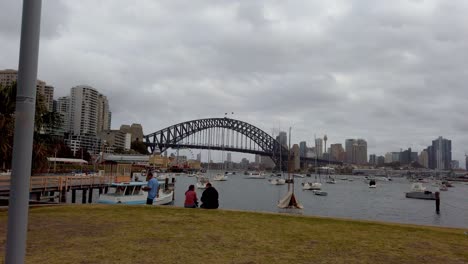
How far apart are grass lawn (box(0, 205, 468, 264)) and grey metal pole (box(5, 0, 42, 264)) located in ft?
15.0

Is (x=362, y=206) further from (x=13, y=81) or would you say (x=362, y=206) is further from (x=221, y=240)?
(x=221, y=240)

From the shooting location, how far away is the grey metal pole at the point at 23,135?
393 centimetres

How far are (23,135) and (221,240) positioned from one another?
7.47m

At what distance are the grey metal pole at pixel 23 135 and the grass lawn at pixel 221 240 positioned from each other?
15.0ft

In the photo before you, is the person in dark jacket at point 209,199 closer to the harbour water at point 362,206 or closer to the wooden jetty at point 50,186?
the wooden jetty at point 50,186

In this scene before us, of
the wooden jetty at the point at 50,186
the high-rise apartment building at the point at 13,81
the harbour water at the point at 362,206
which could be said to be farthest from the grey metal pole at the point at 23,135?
the harbour water at the point at 362,206

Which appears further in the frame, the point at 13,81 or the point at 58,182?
the point at 58,182

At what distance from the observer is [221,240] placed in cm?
1066

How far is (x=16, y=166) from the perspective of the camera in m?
3.91

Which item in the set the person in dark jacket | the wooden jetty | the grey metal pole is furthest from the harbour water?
the grey metal pole

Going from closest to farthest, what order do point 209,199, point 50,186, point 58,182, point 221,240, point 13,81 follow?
point 221,240 → point 209,199 → point 13,81 → point 50,186 → point 58,182

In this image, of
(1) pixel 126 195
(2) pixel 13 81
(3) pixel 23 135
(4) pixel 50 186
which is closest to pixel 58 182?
(4) pixel 50 186

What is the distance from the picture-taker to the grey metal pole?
12.9 ft

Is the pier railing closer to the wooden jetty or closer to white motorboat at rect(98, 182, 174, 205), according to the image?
the wooden jetty
